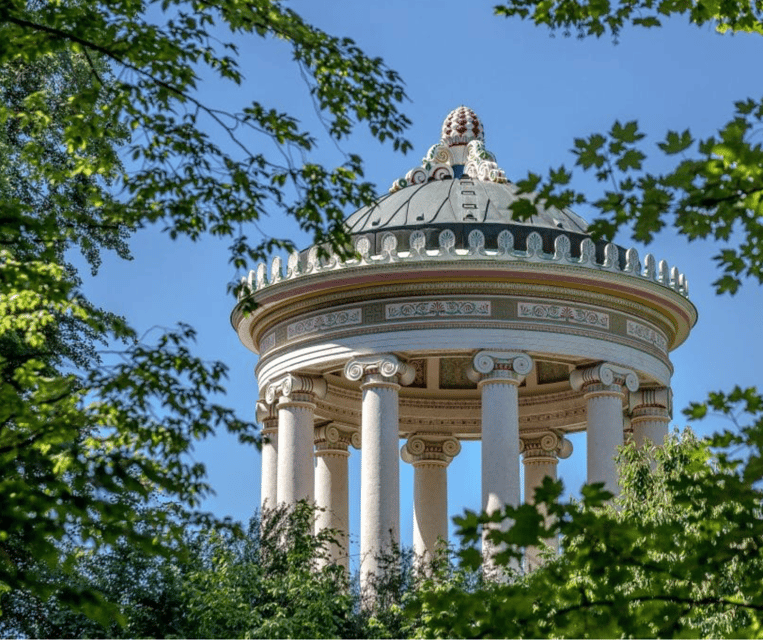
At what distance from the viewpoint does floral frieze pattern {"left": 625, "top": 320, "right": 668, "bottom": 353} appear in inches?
1638

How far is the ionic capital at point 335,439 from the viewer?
4628 cm

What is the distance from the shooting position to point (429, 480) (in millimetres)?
47750

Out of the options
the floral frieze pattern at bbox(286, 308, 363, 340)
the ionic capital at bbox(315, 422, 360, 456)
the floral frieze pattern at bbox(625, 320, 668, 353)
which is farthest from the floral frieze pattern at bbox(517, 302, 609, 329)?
the ionic capital at bbox(315, 422, 360, 456)

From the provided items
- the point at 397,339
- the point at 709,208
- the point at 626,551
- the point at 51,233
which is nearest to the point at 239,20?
the point at 51,233

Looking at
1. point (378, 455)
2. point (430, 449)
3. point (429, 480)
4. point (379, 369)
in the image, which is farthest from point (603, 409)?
point (430, 449)

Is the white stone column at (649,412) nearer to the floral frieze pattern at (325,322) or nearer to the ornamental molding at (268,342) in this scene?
the floral frieze pattern at (325,322)

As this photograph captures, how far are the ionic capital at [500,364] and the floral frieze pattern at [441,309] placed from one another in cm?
102

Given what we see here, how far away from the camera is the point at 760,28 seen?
18219 millimetres

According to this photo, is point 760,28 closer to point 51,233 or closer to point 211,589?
point 51,233

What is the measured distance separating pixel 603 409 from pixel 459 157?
9.17m

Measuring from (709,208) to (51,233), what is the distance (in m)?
6.64

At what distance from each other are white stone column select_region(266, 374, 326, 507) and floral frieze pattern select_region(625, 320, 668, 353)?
26.1ft

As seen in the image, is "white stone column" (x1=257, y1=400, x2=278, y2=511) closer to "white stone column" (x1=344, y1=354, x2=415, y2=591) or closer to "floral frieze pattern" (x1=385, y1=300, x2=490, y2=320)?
"white stone column" (x1=344, y1=354, x2=415, y2=591)

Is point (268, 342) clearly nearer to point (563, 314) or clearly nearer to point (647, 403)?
point (563, 314)
